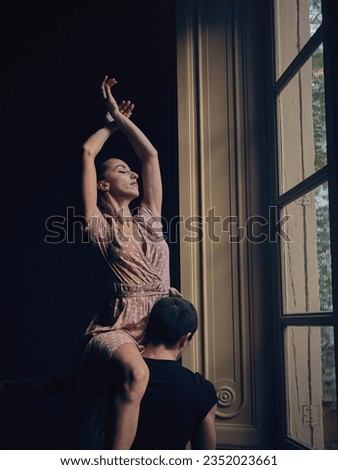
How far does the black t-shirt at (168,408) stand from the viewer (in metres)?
1.88

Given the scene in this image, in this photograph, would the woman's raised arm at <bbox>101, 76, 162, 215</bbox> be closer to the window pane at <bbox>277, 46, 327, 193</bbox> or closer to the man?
the man

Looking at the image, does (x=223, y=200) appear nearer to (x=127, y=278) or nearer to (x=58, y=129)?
(x=127, y=278)

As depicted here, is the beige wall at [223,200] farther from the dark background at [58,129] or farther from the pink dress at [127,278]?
the pink dress at [127,278]

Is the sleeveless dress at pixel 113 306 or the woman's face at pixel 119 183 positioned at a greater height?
the woman's face at pixel 119 183

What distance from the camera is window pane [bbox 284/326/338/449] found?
2025 millimetres

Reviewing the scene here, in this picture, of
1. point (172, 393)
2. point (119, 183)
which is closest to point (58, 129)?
point (119, 183)

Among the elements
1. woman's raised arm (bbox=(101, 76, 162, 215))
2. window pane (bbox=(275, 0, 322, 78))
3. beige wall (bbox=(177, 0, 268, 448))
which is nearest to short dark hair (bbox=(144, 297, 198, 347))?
woman's raised arm (bbox=(101, 76, 162, 215))

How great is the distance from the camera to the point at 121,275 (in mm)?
2025

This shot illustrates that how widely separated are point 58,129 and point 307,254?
146 centimetres

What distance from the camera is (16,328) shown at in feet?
9.62

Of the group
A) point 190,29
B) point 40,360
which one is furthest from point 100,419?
point 190,29

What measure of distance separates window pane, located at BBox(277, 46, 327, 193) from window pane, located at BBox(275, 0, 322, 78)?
0.10 m

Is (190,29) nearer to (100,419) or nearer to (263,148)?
(263,148)

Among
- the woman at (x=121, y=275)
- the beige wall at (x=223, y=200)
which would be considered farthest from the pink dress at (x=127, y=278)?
the beige wall at (x=223, y=200)
